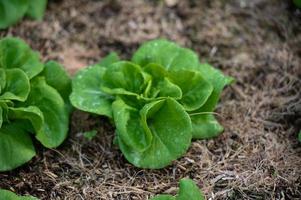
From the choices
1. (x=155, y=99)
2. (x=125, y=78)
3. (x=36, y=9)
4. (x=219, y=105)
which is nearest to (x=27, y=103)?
(x=125, y=78)

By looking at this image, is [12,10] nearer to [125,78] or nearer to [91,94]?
[91,94]

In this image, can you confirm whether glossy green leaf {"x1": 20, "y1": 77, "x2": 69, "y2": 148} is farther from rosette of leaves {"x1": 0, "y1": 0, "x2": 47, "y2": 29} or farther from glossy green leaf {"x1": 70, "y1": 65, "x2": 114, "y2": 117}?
rosette of leaves {"x1": 0, "y1": 0, "x2": 47, "y2": 29}

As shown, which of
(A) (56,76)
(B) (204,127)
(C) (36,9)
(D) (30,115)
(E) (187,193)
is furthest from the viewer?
(C) (36,9)

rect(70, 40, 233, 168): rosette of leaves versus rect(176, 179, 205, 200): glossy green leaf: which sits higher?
rect(70, 40, 233, 168): rosette of leaves

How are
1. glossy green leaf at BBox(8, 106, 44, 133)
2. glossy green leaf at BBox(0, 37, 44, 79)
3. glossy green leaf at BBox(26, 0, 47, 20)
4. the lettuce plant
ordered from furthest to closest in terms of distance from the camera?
glossy green leaf at BBox(26, 0, 47, 20), glossy green leaf at BBox(0, 37, 44, 79), glossy green leaf at BBox(8, 106, 44, 133), the lettuce plant

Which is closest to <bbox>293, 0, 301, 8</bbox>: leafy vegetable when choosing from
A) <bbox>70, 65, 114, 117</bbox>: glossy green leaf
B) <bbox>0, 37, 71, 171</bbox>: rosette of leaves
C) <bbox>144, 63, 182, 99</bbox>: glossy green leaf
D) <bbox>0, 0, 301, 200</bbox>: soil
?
<bbox>0, 0, 301, 200</bbox>: soil

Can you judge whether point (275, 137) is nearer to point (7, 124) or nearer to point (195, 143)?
point (195, 143)

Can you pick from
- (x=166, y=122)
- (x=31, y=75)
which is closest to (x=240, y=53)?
(x=166, y=122)
